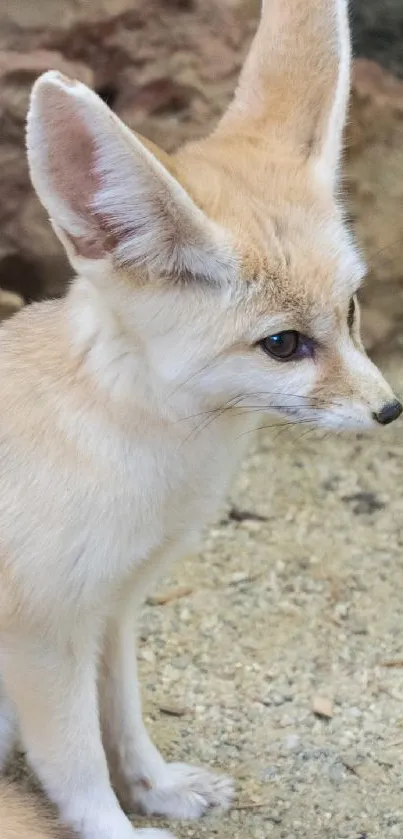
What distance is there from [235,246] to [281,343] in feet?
0.54

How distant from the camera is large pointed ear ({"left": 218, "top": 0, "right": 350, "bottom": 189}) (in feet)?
5.71

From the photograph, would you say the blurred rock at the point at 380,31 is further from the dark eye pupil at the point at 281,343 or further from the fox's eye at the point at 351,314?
the dark eye pupil at the point at 281,343

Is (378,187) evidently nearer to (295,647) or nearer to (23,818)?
(295,647)

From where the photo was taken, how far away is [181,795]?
2191 millimetres

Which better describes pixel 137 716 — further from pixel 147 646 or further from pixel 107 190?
pixel 107 190

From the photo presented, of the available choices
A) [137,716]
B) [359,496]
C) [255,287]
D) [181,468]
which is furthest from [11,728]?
[359,496]

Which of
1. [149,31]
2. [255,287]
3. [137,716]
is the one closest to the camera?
[255,287]

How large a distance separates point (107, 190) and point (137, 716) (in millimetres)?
1187

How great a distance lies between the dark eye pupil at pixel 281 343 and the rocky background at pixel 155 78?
1141 mm

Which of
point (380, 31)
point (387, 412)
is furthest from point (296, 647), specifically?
point (380, 31)

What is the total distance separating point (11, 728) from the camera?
7.11ft

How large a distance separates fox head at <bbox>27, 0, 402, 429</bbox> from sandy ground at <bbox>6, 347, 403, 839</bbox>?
1002 millimetres

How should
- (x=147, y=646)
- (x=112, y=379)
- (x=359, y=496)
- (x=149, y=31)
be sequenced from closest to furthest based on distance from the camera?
(x=112, y=379), (x=147, y=646), (x=149, y=31), (x=359, y=496)

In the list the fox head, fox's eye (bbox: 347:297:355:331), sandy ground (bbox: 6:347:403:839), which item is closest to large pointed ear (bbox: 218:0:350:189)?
the fox head
